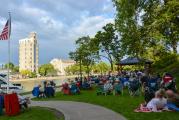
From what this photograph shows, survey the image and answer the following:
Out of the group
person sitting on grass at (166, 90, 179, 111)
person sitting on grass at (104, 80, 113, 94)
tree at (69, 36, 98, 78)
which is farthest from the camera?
tree at (69, 36, 98, 78)

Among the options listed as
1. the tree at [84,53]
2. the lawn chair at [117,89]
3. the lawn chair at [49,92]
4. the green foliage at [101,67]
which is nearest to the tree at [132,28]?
the lawn chair at [117,89]

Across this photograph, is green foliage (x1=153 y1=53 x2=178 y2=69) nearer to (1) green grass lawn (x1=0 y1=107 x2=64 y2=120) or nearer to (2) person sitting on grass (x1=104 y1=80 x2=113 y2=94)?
(2) person sitting on grass (x1=104 y1=80 x2=113 y2=94)

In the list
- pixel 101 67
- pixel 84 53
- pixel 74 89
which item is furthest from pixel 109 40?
pixel 101 67

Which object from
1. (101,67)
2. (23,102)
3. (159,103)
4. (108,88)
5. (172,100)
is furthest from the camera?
(101,67)

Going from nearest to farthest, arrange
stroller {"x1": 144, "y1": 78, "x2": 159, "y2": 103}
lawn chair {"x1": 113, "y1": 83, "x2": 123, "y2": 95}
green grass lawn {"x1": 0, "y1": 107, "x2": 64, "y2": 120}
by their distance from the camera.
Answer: stroller {"x1": 144, "y1": 78, "x2": 159, "y2": 103}, green grass lawn {"x1": 0, "y1": 107, "x2": 64, "y2": 120}, lawn chair {"x1": 113, "y1": 83, "x2": 123, "y2": 95}

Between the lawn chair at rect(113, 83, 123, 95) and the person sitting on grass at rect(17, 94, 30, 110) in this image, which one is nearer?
the person sitting on grass at rect(17, 94, 30, 110)

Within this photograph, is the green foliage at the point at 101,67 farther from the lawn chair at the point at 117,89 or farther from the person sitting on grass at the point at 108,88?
the lawn chair at the point at 117,89

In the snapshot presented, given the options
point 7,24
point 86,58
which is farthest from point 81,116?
point 86,58

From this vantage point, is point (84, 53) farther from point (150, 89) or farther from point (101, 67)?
point (101, 67)

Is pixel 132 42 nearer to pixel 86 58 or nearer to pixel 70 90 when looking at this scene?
pixel 70 90

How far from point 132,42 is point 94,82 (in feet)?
60.8

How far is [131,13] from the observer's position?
1214 inches

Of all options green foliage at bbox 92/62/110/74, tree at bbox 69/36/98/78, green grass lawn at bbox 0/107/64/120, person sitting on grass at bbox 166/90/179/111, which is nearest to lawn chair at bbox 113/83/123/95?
green grass lawn at bbox 0/107/64/120

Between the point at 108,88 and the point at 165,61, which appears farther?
the point at 165,61
